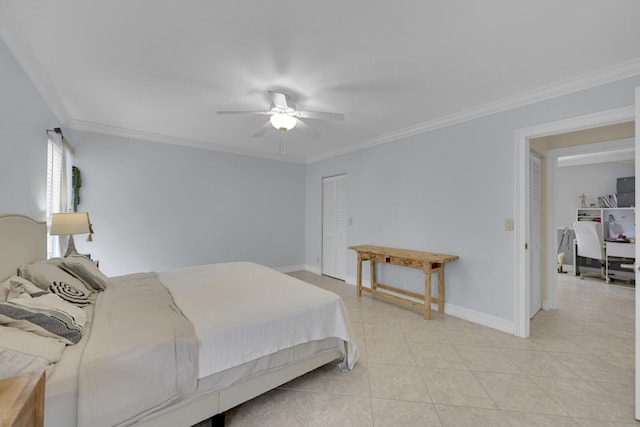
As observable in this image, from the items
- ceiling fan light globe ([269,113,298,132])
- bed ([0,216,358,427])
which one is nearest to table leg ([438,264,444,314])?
bed ([0,216,358,427])

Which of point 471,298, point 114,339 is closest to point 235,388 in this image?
point 114,339

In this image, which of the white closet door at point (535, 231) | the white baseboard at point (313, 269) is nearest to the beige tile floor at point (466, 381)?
the white closet door at point (535, 231)

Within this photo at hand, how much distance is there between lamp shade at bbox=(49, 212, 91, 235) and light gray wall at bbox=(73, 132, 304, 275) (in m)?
0.98

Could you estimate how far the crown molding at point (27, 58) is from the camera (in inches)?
66.3

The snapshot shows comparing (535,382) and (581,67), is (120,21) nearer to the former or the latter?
(581,67)

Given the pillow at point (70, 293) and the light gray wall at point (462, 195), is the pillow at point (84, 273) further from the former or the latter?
the light gray wall at point (462, 195)

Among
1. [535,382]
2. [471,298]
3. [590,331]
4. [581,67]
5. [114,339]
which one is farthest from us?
[471,298]

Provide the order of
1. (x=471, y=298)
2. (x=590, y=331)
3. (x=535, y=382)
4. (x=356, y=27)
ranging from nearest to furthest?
1. (x=356, y=27)
2. (x=535, y=382)
3. (x=590, y=331)
4. (x=471, y=298)

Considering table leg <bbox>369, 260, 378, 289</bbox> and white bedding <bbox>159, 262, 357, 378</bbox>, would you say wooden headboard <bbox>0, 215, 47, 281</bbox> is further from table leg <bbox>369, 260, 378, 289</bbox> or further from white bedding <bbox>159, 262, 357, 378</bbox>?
table leg <bbox>369, 260, 378, 289</bbox>

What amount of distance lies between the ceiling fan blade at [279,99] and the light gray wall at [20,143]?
1828mm

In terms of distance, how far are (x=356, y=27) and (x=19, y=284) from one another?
8.74ft

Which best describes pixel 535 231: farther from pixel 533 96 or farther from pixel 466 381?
pixel 466 381

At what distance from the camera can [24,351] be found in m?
1.13

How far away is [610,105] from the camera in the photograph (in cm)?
227
